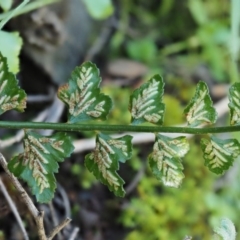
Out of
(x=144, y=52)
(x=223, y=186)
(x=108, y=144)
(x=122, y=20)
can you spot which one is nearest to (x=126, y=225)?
(x=223, y=186)

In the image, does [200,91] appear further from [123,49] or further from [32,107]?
[123,49]

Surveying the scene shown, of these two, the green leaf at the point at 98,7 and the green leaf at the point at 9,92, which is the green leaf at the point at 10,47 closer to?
the green leaf at the point at 9,92

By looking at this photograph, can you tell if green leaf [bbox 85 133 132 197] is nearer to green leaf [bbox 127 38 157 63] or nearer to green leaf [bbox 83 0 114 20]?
green leaf [bbox 83 0 114 20]

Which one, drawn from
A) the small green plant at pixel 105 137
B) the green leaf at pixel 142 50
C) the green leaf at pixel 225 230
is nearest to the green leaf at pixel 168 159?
the small green plant at pixel 105 137

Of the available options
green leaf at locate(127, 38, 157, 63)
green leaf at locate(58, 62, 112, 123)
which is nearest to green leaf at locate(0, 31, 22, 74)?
green leaf at locate(58, 62, 112, 123)

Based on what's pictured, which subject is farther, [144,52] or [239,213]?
[144,52]

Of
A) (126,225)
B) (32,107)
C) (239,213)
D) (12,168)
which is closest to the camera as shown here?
(12,168)

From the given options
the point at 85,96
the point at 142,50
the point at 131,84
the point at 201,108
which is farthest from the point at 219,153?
the point at 142,50

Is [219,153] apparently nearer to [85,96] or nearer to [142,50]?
[85,96]
